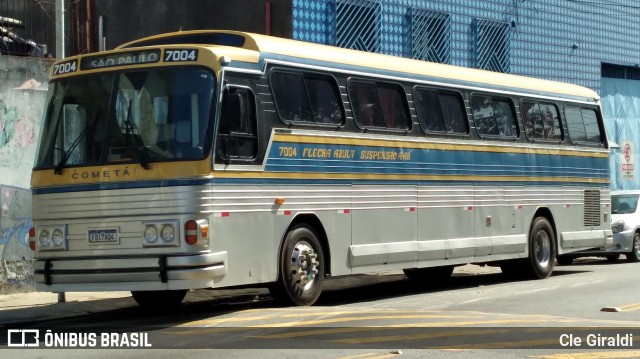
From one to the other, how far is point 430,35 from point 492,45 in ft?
9.63

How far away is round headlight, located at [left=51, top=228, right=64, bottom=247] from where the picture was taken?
1344 cm

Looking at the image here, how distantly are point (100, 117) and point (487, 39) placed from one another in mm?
17389

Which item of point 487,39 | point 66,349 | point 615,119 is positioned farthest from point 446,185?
point 615,119

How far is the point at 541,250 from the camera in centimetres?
2002

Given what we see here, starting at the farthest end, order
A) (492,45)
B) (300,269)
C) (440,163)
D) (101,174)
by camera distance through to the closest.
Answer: (492,45) < (440,163) < (300,269) < (101,174)

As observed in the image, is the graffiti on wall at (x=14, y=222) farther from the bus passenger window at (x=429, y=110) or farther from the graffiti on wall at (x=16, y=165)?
the bus passenger window at (x=429, y=110)

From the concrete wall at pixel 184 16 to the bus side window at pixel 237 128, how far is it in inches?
384

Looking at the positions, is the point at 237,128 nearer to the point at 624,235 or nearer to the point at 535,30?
the point at 624,235

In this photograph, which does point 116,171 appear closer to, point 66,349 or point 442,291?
point 66,349

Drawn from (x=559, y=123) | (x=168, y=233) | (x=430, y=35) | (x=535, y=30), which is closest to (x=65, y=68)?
(x=168, y=233)

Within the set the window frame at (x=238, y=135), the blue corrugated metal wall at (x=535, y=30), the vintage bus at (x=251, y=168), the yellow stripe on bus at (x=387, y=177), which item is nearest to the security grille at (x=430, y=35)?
the blue corrugated metal wall at (x=535, y=30)

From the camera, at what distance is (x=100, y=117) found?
13.5m

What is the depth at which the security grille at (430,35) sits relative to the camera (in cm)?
2642

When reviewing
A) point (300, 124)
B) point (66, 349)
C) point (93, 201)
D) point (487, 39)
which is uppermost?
point (487, 39)
